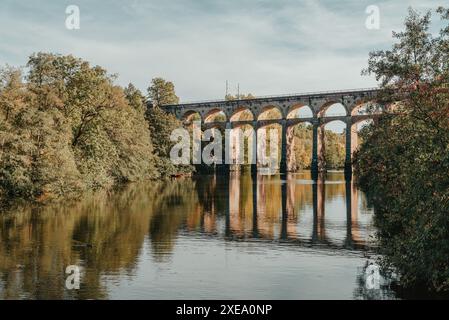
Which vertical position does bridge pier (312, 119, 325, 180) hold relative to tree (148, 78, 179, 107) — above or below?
below

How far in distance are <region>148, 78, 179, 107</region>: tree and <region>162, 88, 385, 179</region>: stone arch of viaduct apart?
4.88ft

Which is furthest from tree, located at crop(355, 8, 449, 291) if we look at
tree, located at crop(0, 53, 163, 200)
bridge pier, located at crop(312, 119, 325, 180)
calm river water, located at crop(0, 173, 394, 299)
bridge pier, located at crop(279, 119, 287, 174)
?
bridge pier, located at crop(279, 119, 287, 174)

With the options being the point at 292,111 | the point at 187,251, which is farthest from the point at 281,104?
the point at 187,251

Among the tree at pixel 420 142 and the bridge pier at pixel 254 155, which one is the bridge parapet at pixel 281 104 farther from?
the tree at pixel 420 142

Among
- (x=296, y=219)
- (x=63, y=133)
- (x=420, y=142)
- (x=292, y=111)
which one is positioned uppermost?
(x=292, y=111)

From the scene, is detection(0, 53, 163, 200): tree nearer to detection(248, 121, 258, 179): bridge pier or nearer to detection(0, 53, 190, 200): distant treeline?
detection(0, 53, 190, 200): distant treeline

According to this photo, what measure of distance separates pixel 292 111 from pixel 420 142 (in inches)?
2988

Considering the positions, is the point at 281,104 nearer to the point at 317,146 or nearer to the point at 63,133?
A: the point at 317,146

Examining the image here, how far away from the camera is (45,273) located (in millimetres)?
18078

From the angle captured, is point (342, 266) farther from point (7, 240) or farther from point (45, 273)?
point (7, 240)

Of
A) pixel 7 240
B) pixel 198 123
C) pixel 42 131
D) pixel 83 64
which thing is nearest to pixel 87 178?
pixel 42 131

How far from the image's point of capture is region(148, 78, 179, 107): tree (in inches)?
3907

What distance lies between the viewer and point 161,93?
331 ft
